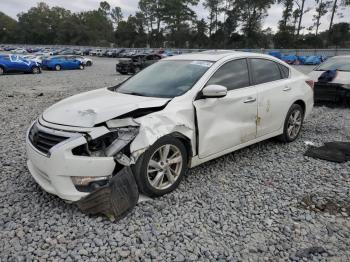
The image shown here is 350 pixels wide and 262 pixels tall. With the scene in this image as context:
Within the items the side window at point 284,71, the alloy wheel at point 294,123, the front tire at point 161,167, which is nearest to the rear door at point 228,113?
the front tire at point 161,167

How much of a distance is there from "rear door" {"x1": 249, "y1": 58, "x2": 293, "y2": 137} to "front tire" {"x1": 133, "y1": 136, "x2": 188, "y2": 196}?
5.38ft

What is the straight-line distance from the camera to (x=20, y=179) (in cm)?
412

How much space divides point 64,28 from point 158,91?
102m

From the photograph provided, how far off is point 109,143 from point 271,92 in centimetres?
275

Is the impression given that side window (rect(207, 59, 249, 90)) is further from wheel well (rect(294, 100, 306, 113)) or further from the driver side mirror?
wheel well (rect(294, 100, 306, 113))

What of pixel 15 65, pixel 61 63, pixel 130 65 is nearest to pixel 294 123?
pixel 130 65

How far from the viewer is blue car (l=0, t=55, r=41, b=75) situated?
21094 mm

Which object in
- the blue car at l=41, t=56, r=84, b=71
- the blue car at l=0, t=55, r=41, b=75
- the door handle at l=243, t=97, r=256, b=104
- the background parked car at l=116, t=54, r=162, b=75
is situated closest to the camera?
the door handle at l=243, t=97, r=256, b=104

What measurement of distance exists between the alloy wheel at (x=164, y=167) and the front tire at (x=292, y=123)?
8.23ft

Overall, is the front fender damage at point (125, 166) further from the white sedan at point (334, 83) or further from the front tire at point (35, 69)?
the front tire at point (35, 69)

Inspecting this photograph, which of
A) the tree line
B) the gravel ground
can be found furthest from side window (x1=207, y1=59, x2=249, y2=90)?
the tree line

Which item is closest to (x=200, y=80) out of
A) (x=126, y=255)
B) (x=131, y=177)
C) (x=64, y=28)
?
(x=131, y=177)

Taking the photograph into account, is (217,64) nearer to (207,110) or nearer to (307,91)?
(207,110)

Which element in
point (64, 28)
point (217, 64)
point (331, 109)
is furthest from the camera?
point (64, 28)
